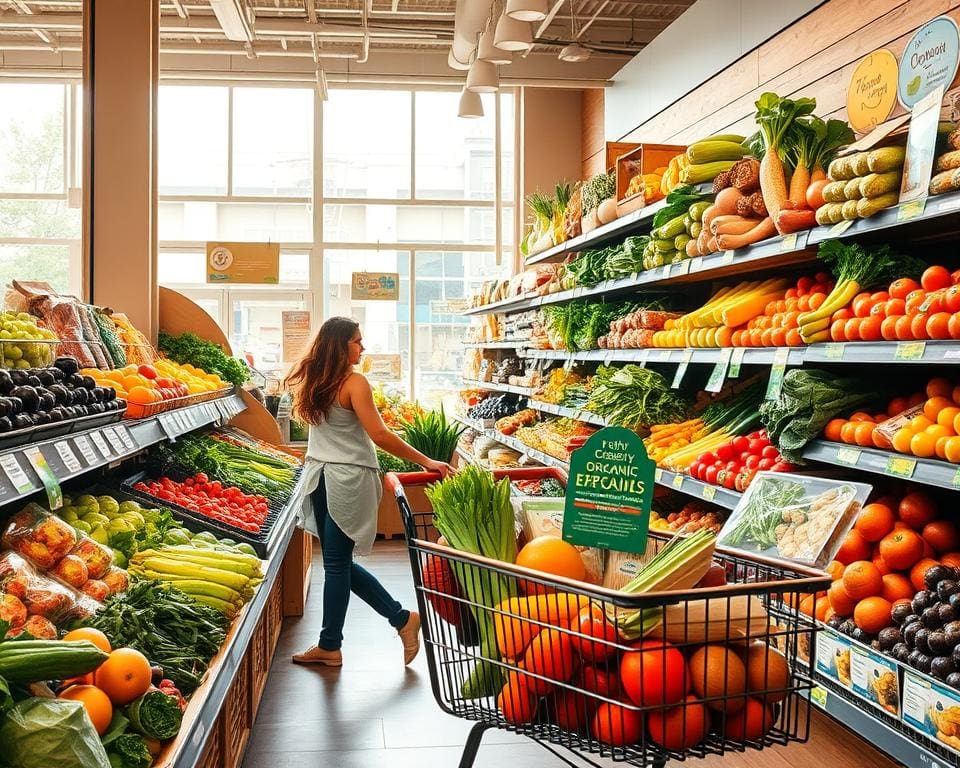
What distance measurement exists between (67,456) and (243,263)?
7.88 metres

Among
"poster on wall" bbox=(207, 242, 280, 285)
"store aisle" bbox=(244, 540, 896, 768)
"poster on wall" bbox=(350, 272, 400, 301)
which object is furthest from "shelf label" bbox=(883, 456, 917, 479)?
"poster on wall" bbox=(350, 272, 400, 301)

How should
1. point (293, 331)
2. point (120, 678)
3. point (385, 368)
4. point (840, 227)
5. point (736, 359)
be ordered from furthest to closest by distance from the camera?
point (385, 368) < point (293, 331) < point (736, 359) < point (840, 227) < point (120, 678)

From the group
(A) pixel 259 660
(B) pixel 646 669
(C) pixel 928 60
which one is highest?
(C) pixel 928 60

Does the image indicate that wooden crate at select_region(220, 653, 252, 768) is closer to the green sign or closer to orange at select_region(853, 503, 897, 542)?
the green sign

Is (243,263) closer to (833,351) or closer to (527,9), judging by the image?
(527,9)

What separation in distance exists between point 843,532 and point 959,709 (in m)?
0.46

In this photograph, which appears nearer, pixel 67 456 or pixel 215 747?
pixel 67 456

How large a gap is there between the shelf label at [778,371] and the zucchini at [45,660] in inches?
83.8

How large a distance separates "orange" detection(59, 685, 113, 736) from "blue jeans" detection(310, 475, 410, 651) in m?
2.57

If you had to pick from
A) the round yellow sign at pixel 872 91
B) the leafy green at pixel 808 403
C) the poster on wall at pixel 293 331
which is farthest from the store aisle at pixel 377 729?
the poster on wall at pixel 293 331

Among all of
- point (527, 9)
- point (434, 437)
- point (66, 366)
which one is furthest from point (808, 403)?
point (434, 437)

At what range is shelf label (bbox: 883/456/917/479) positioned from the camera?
2.36 m

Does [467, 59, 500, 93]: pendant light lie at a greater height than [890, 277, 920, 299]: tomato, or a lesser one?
greater

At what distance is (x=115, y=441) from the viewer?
2.86 metres
